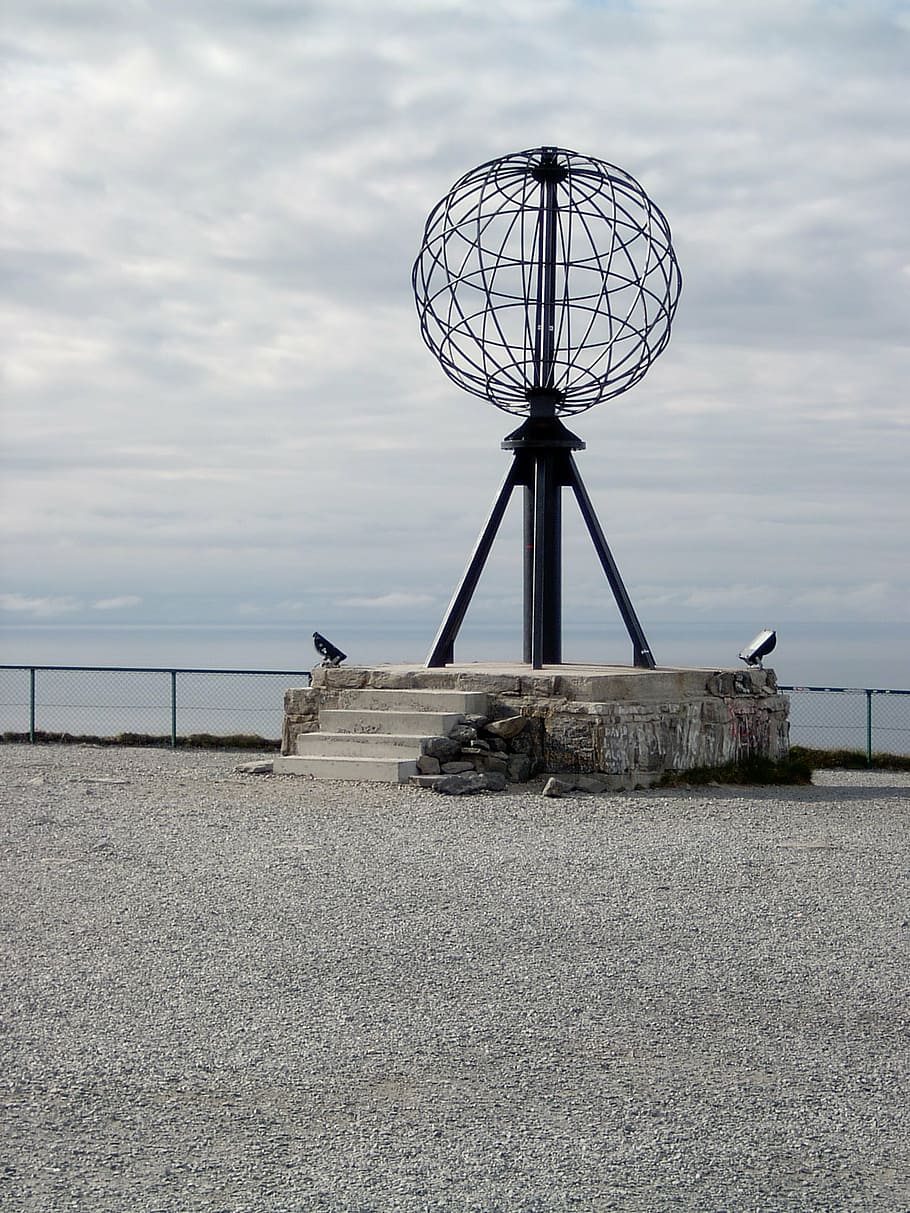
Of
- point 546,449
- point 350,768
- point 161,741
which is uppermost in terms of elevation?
point 546,449

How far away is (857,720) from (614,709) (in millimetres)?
5890

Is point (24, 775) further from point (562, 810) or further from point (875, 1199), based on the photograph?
point (875, 1199)

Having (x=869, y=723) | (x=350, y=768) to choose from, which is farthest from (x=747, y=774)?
(x=350, y=768)

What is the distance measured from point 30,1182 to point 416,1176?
1097 mm

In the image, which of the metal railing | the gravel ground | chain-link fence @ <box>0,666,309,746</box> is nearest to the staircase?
the gravel ground

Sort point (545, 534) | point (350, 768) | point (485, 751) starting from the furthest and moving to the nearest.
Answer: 1. point (545, 534)
2. point (350, 768)
3. point (485, 751)

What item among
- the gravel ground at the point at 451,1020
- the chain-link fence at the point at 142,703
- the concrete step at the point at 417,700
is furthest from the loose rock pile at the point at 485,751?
the chain-link fence at the point at 142,703

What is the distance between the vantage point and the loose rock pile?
41.9ft

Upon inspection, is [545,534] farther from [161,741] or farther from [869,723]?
[161,741]

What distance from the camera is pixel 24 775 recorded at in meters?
13.9

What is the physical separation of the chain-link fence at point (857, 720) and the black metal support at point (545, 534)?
3233mm

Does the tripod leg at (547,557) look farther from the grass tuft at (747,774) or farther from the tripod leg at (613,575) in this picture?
the grass tuft at (747,774)

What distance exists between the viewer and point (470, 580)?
15.0 meters

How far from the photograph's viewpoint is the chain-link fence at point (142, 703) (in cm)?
1897
